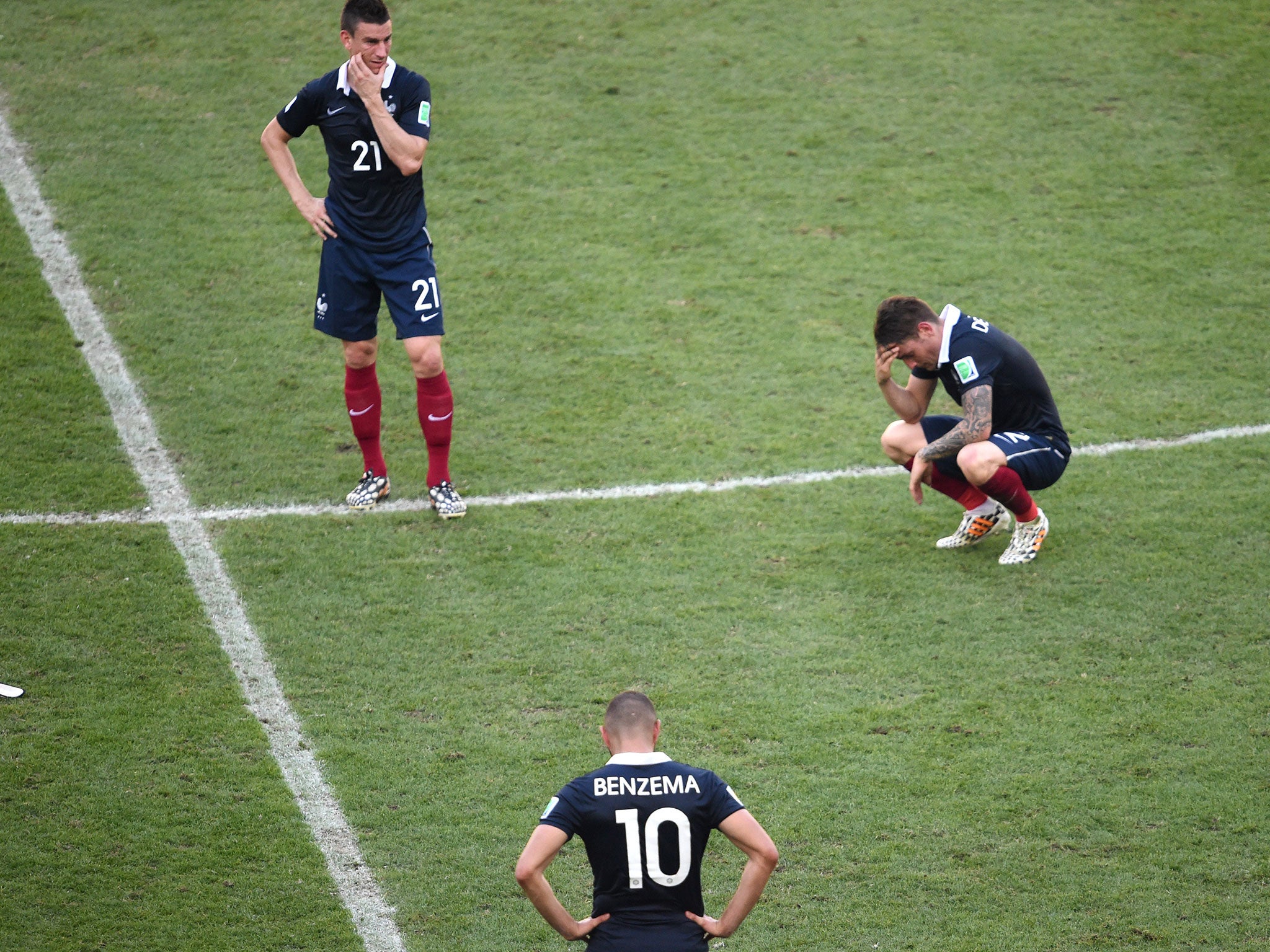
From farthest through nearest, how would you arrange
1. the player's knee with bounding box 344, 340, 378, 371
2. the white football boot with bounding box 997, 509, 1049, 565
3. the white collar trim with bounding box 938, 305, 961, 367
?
1. the player's knee with bounding box 344, 340, 378, 371
2. the white football boot with bounding box 997, 509, 1049, 565
3. the white collar trim with bounding box 938, 305, 961, 367

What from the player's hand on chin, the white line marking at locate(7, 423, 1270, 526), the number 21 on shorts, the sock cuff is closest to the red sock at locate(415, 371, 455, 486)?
the sock cuff

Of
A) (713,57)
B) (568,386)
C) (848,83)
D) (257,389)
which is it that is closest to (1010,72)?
(848,83)

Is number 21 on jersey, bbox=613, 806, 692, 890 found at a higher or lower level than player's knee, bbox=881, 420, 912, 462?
higher

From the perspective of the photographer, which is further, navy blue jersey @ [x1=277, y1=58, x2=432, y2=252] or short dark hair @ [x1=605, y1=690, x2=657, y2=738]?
navy blue jersey @ [x1=277, y1=58, x2=432, y2=252]

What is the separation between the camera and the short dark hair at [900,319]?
5695 mm

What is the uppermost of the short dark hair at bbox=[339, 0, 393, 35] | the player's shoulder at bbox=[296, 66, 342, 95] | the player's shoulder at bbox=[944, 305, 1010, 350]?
the short dark hair at bbox=[339, 0, 393, 35]

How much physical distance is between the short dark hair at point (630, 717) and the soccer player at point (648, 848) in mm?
76

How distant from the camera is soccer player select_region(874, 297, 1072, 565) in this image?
227 inches

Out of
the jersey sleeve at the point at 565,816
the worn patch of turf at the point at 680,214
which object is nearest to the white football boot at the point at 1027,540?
the worn patch of turf at the point at 680,214

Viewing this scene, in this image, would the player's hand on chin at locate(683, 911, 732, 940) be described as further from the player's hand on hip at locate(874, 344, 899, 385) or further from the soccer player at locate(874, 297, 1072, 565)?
the player's hand on hip at locate(874, 344, 899, 385)

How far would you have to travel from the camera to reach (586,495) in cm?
671

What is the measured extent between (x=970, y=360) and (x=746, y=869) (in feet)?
10.2

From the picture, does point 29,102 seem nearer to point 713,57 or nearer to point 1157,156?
point 713,57

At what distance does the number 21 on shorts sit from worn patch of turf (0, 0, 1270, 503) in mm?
1056
